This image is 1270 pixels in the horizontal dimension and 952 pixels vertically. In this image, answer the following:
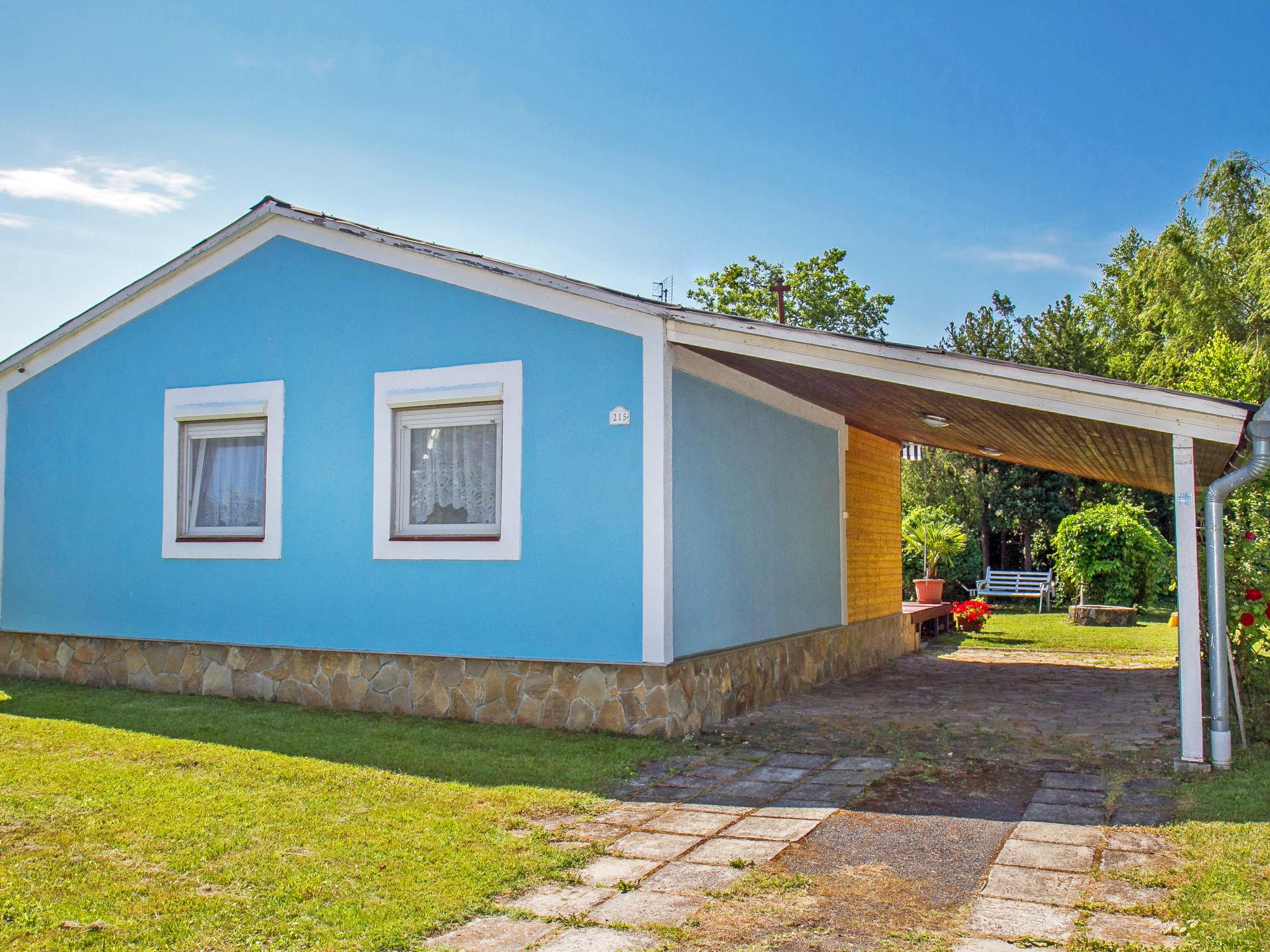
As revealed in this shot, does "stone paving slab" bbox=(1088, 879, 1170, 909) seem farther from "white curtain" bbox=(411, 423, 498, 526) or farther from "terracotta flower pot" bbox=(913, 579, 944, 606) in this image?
"terracotta flower pot" bbox=(913, 579, 944, 606)

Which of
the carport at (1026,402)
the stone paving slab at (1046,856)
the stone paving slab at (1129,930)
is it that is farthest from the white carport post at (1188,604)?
the stone paving slab at (1129,930)

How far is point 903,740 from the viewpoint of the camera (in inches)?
296

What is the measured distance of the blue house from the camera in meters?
7.83

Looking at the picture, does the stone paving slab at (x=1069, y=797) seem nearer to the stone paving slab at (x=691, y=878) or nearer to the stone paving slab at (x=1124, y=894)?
the stone paving slab at (x=1124, y=894)

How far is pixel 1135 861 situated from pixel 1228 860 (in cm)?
37

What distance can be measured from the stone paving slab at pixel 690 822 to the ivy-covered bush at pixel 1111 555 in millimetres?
17295

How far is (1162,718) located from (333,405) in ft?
24.1

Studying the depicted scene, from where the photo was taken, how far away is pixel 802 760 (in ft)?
22.5

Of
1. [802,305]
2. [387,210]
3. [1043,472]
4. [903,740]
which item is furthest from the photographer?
[802,305]

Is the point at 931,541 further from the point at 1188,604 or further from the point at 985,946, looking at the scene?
the point at 985,946

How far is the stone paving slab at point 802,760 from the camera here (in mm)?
6699

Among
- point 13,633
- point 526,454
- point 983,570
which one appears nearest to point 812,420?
point 526,454

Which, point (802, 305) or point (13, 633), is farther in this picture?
point (802, 305)

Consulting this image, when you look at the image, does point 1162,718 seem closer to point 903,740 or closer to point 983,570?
point 903,740
